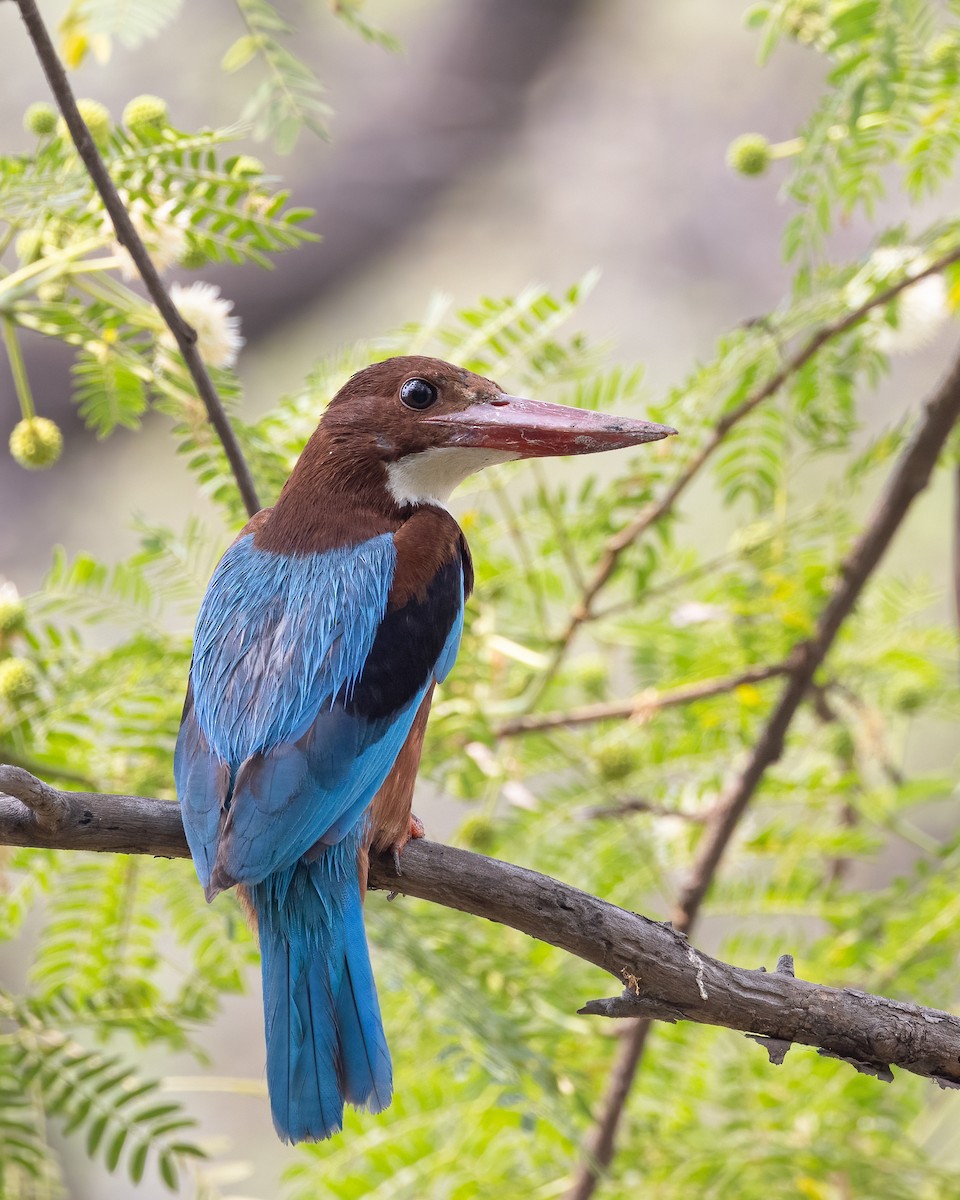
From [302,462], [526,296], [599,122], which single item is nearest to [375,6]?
[599,122]

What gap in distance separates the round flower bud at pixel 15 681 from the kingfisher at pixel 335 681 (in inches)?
15.8

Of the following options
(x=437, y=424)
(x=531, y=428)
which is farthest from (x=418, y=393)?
(x=531, y=428)

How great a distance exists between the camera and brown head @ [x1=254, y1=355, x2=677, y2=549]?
211 centimetres

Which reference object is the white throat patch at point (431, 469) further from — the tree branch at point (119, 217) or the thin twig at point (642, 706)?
the thin twig at point (642, 706)

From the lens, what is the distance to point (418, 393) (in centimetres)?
214

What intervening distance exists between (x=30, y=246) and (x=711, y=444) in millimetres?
1264

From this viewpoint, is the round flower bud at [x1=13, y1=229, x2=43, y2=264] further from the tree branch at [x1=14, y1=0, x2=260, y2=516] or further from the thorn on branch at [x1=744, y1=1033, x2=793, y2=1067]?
the thorn on branch at [x1=744, y1=1033, x2=793, y2=1067]

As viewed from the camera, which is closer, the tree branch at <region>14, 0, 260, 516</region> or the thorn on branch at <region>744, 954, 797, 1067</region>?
the thorn on branch at <region>744, 954, 797, 1067</region>

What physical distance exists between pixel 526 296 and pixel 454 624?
0.88 m

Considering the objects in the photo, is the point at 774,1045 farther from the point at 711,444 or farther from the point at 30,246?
the point at 30,246

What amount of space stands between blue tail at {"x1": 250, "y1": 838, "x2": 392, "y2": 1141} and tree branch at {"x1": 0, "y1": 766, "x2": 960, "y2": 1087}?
0.64 ft

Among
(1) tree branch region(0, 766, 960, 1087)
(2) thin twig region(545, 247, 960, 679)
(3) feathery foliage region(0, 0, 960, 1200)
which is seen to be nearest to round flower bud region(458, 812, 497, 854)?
(3) feathery foliage region(0, 0, 960, 1200)

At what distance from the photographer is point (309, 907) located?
1.84 metres

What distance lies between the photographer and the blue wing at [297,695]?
5.77 ft
